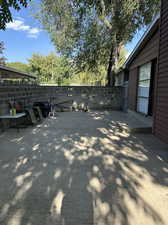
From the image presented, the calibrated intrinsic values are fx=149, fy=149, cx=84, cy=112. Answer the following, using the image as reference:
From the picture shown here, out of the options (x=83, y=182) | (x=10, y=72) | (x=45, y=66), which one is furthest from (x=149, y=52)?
(x=45, y=66)

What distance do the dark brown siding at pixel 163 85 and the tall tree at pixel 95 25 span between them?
5.77m

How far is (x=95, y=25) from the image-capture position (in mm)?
10305

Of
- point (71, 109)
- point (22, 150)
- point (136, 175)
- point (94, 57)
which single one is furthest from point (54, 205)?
point (94, 57)

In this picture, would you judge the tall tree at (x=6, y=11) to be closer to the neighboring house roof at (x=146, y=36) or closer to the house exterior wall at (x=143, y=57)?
the neighboring house roof at (x=146, y=36)

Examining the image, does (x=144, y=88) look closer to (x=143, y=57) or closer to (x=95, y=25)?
(x=143, y=57)

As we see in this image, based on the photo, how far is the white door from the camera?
19.2ft

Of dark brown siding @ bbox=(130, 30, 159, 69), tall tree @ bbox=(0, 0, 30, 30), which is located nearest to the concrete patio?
tall tree @ bbox=(0, 0, 30, 30)

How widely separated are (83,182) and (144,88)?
525 cm

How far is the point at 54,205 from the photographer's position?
1.70 metres

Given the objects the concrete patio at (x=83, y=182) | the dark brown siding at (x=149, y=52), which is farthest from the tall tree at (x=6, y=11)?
the dark brown siding at (x=149, y=52)

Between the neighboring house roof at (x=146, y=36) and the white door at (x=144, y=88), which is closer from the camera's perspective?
the neighboring house roof at (x=146, y=36)

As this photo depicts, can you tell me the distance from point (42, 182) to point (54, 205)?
1.65 ft

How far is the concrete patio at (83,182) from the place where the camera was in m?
A: 1.56

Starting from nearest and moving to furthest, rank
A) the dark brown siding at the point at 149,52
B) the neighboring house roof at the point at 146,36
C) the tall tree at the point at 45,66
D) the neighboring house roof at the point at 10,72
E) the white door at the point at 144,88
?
1. the neighboring house roof at the point at 146,36
2. the dark brown siding at the point at 149,52
3. the white door at the point at 144,88
4. the neighboring house roof at the point at 10,72
5. the tall tree at the point at 45,66
